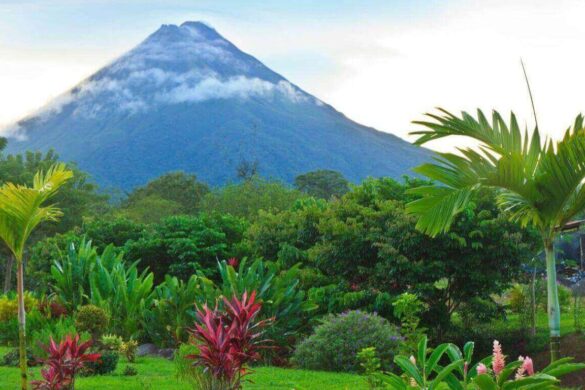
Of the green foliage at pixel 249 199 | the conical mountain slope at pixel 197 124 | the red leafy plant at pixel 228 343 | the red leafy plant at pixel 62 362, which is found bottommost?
the red leafy plant at pixel 62 362

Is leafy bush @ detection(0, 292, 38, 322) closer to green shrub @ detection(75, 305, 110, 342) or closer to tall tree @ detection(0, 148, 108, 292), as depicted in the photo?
green shrub @ detection(75, 305, 110, 342)

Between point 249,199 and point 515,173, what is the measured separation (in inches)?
1346

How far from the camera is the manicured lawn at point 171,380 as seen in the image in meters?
10.6

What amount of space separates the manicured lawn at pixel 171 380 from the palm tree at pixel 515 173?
309 centimetres

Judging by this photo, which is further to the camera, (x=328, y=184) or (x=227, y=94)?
(x=227, y=94)

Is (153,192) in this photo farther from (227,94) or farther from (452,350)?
(227,94)

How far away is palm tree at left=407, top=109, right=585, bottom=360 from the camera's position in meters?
7.55

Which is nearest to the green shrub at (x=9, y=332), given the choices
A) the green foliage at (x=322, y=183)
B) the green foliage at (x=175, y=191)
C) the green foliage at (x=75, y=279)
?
the green foliage at (x=75, y=279)

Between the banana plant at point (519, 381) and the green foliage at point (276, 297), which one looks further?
the green foliage at point (276, 297)

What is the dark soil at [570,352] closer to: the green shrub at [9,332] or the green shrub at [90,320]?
the green shrub at [90,320]

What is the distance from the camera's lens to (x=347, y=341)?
41.1 ft

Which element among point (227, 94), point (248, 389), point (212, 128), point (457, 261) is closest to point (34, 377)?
point (248, 389)

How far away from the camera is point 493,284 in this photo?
15828mm

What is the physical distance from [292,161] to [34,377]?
5284 inches
